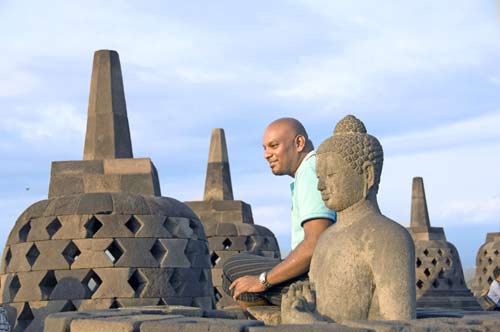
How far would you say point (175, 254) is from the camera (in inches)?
328

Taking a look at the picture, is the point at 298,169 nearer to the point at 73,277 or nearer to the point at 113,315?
the point at 113,315

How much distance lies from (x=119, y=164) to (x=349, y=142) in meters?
4.84

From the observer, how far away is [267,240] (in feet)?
54.6

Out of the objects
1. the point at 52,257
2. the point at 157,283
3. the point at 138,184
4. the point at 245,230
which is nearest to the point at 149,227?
the point at 157,283

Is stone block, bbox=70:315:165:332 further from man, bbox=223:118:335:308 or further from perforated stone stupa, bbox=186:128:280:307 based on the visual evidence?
perforated stone stupa, bbox=186:128:280:307

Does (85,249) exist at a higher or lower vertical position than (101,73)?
lower

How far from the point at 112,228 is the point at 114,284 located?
0.51m

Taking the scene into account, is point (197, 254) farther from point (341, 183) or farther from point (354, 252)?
point (354, 252)

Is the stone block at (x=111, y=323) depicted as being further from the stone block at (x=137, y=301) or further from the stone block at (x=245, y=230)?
the stone block at (x=245, y=230)

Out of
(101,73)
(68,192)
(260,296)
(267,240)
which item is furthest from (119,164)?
(267,240)

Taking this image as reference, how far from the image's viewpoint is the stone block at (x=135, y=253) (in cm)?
807

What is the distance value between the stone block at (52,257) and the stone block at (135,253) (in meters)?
0.50

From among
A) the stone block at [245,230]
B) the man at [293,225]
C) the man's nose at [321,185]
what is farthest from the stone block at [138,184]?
the stone block at [245,230]

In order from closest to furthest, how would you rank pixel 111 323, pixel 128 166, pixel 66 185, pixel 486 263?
pixel 111 323
pixel 66 185
pixel 128 166
pixel 486 263
